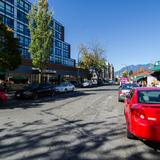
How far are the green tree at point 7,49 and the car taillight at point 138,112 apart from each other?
27.5 meters

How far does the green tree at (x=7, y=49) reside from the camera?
33.2m

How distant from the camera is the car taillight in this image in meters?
6.96

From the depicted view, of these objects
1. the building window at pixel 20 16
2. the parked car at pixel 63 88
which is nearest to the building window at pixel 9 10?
A: the building window at pixel 20 16

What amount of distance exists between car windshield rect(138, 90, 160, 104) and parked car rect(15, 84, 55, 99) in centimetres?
1846

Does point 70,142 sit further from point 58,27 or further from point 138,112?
point 58,27

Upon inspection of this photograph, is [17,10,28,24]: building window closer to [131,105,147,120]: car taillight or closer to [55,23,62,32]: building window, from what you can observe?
[55,23,62,32]: building window

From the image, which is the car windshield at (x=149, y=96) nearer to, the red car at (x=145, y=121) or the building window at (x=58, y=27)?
the red car at (x=145, y=121)

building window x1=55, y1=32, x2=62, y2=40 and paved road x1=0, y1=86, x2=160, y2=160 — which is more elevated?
building window x1=55, y1=32, x2=62, y2=40

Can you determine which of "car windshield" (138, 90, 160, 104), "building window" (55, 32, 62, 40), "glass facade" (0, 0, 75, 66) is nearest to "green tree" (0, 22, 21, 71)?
"glass facade" (0, 0, 75, 66)

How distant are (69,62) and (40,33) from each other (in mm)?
64381

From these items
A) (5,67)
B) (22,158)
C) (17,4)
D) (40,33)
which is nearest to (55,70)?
(17,4)

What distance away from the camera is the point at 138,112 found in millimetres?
7117

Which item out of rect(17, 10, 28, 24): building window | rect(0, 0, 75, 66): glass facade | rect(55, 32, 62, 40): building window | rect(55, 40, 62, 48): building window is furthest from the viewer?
rect(55, 40, 62, 48): building window

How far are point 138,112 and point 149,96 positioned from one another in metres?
1.59
